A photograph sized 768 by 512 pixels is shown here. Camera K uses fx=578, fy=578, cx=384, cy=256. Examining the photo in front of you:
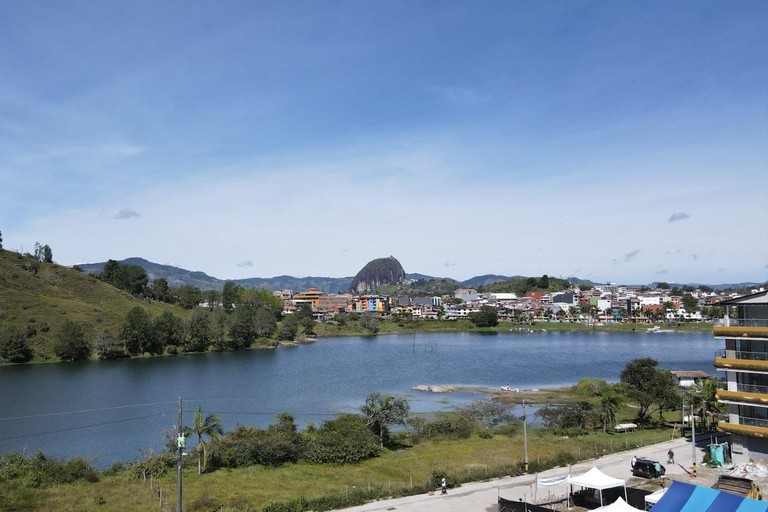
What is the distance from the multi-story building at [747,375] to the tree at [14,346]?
107 m

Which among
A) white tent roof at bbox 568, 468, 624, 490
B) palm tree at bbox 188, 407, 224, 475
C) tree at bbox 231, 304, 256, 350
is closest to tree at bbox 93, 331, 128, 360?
tree at bbox 231, 304, 256, 350

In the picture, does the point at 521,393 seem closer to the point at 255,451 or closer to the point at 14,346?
the point at 255,451

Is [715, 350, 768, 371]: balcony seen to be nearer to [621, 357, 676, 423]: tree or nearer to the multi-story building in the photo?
the multi-story building

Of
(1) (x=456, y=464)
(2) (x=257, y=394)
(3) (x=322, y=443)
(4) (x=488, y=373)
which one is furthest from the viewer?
(4) (x=488, y=373)

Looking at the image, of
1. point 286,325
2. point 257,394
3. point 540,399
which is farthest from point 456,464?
point 286,325

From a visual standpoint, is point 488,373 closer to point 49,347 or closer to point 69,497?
point 69,497

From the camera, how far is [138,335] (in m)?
114

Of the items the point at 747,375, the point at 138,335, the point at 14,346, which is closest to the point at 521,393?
the point at 747,375

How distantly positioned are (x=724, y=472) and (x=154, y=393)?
6211 centimetres

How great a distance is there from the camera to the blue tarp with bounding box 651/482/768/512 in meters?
18.9

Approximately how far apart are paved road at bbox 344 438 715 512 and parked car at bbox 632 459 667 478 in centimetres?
40

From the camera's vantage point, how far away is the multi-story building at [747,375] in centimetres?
3148

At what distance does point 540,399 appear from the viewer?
66.3 metres

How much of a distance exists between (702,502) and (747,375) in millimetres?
15809
